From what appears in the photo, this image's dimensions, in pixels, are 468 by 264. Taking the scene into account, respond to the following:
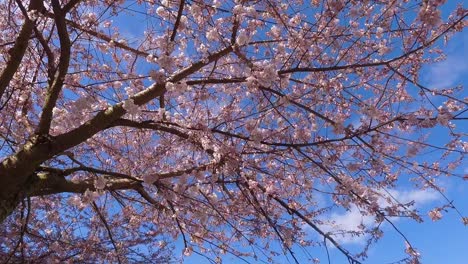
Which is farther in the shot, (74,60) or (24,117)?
(74,60)

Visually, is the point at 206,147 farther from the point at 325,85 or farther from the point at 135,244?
the point at 135,244

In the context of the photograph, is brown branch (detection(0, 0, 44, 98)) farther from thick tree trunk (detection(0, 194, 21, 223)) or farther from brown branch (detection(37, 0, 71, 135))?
thick tree trunk (detection(0, 194, 21, 223))

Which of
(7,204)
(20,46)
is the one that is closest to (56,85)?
(20,46)

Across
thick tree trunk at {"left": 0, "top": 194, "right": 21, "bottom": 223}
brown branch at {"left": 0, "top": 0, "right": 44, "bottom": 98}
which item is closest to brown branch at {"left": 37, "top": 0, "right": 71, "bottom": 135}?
brown branch at {"left": 0, "top": 0, "right": 44, "bottom": 98}

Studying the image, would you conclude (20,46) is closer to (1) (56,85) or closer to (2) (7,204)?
(1) (56,85)

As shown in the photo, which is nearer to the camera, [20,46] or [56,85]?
[20,46]

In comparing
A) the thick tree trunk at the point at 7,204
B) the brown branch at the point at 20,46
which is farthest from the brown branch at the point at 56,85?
the thick tree trunk at the point at 7,204

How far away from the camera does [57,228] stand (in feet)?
23.6

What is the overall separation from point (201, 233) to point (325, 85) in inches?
117

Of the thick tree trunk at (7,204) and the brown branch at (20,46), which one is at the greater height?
the brown branch at (20,46)

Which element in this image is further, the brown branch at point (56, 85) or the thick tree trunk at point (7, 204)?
the thick tree trunk at point (7, 204)

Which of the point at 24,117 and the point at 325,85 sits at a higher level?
the point at 24,117

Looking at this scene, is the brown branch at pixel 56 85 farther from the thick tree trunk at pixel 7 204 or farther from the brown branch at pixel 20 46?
the thick tree trunk at pixel 7 204

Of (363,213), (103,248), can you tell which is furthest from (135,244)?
(363,213)
